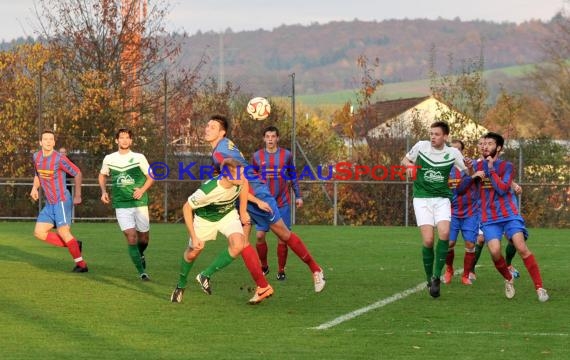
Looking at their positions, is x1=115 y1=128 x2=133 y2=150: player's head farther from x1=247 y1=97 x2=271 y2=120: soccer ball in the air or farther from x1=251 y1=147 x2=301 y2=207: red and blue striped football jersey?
x1=247 y1=97 x2=271 y2=120: soccer ball in the air

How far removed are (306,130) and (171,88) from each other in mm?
3852

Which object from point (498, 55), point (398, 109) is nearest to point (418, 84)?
point (498, 55)

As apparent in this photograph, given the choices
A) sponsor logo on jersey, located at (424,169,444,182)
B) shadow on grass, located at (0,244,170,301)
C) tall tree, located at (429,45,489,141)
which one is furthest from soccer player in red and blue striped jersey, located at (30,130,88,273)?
tall tree, located at (429,45,489,141)

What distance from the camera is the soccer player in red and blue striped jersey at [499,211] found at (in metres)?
11.4

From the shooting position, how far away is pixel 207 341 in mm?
8648

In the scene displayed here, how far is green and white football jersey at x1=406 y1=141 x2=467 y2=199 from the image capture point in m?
11.6

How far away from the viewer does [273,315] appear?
1018 centimetres

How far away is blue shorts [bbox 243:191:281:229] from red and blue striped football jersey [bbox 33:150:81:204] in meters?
2.94

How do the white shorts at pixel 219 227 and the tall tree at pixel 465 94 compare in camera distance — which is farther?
the tall tree at pixel 465 94

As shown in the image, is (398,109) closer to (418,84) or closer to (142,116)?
(142,116)

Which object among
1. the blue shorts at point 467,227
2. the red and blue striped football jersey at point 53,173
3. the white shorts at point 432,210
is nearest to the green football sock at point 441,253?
the white shorts at point 432,210

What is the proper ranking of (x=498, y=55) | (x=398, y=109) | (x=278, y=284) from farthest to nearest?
(x=498, y=55) → (x=398, y=109) → (x=278, y=284)

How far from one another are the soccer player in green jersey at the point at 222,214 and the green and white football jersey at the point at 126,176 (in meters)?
2.61

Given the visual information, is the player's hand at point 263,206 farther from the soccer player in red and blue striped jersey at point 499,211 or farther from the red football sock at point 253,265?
the soccer player in red and blue striped jersey at point 499,211
